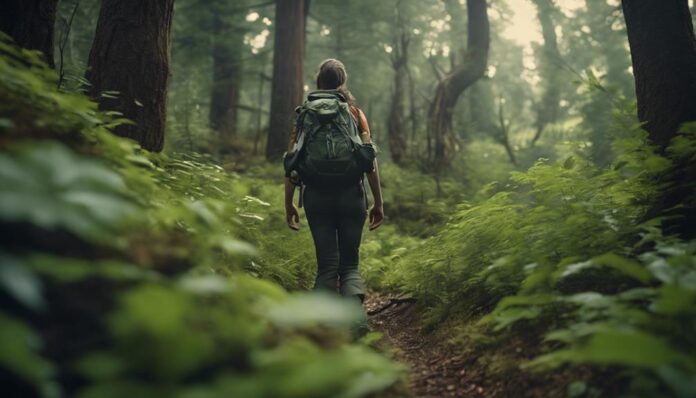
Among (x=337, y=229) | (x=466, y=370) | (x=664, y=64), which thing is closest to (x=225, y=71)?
(x=337, y=229)

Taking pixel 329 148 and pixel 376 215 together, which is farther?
pixel 376 215

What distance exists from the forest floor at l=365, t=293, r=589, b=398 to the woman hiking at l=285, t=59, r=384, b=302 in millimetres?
688

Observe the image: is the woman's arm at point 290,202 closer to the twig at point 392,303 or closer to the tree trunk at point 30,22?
the twig at point 392,303

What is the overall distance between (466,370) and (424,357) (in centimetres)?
52

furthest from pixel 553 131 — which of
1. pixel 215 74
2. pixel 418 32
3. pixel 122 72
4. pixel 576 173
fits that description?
pixel 122 72

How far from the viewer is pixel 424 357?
11.2ft

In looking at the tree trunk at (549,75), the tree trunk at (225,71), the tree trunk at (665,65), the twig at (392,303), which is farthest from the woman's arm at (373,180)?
the tree trunk at (549,75)

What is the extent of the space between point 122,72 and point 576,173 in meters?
4.27

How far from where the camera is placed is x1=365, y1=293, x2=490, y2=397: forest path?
2.72m

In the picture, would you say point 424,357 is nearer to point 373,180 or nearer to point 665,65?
point 373,180

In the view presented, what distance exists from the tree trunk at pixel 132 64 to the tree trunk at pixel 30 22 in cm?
57

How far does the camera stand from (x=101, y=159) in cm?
206

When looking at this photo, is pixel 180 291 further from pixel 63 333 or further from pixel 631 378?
pixel 631 378

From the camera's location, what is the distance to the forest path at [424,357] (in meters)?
2.72
